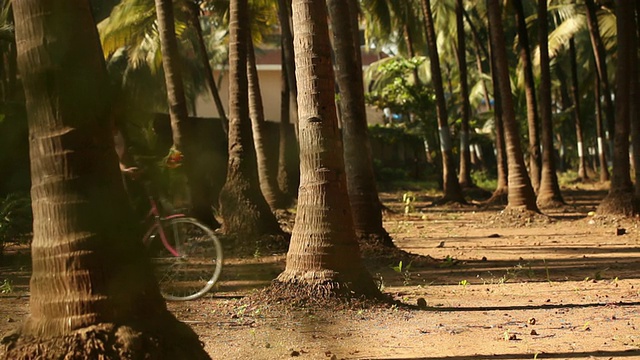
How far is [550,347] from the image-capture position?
6.61m

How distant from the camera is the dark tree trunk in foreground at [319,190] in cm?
823

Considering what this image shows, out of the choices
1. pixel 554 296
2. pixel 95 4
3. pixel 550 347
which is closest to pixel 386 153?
pixel 95 4

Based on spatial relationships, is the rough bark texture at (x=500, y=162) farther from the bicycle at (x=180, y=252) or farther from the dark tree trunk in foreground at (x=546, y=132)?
the bicycle at (x=180, y=252)

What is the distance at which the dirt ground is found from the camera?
666 centimetres

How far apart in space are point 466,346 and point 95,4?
1154 inches

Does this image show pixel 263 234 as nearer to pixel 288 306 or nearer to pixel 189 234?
pixel 189 234

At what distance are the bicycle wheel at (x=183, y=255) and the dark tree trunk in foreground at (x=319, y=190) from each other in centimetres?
102

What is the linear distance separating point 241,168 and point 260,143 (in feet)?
15.5

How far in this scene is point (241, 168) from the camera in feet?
42.6

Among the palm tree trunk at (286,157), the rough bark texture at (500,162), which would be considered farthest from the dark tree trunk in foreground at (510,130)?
the palm tree trunk at (286,157)

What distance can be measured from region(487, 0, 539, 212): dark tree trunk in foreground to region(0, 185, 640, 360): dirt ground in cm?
381

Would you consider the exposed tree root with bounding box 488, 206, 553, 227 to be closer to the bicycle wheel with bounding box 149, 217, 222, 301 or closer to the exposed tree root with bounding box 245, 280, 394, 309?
the bicycle wheel with bounding box 149, 217, 222, 301

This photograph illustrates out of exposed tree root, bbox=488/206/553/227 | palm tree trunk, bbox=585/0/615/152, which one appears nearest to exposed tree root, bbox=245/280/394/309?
exposed tree root, bbox=488/206/553/227

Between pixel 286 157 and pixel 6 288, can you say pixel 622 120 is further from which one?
pixel 6 288
